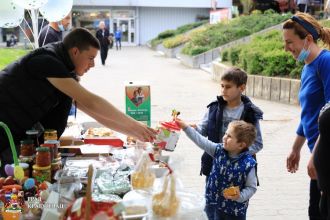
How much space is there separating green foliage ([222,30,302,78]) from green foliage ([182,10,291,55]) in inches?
242

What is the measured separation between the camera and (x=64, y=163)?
311 centimetres

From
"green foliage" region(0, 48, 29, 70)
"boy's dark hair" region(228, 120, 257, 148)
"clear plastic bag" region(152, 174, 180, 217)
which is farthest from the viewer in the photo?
"green foliage" region(0, 48, 29, 70)

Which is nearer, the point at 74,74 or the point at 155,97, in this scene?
the point at 74,74

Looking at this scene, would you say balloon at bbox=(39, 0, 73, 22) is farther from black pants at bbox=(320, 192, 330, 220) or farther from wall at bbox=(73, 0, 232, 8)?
wall at bbox=(73, 0, 232, 8)

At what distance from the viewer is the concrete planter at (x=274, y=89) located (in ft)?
33.9

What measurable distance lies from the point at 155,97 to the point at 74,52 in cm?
851

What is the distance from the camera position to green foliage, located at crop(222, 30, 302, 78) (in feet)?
36.3

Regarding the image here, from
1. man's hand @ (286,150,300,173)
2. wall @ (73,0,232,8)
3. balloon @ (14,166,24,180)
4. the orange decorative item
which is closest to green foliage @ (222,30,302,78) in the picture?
man's hand @ (286,150,300,173)

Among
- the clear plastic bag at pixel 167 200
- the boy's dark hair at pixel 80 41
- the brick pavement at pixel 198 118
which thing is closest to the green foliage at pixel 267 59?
the brick pavement at pixel 198 118

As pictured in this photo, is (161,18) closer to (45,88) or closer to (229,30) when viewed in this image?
(229,30)

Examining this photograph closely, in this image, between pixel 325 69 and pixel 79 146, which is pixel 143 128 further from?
pixel 325 69

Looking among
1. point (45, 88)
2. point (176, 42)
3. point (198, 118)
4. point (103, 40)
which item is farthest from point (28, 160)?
point (176, 42)

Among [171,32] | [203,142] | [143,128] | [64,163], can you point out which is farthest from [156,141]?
[171,32]

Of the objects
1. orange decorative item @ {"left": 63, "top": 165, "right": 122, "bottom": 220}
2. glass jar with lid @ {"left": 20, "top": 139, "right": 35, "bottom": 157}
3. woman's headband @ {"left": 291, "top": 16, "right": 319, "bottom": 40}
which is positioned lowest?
glass jar with lid @ {"left": 20, "top": 139, "right": 35, "bottom": 157}
